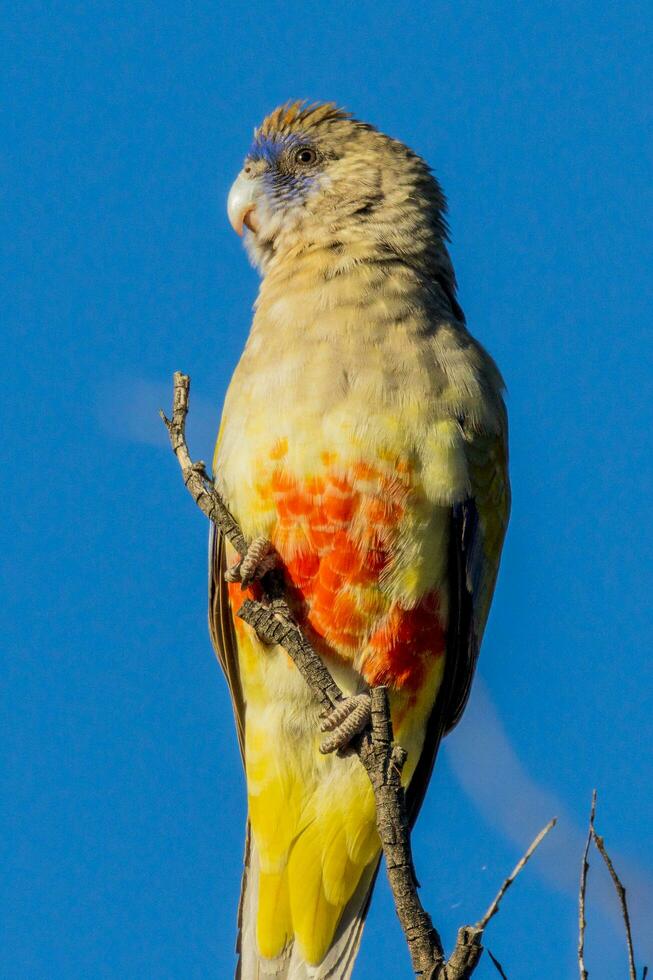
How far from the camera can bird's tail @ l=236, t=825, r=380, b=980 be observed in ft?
20.9

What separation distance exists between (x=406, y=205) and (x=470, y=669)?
8.62ft

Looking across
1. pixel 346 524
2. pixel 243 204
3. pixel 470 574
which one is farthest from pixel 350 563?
pixel 243 204

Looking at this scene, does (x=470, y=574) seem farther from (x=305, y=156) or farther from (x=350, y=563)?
(x=305, y=156)

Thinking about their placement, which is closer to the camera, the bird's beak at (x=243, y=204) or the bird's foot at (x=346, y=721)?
the bird's foot at (x=346, y=721)

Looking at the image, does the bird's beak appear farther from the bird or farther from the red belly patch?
the red belly patch

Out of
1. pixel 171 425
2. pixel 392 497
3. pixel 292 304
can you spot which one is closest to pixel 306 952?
pixel 392 497

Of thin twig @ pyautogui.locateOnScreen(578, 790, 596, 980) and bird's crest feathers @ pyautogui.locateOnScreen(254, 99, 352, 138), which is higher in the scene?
bird's crest feathers @ pyautogui.locateOnScreen(254, 99, 352, 138)

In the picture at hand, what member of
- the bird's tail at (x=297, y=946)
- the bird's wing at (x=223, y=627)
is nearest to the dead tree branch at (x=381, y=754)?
the bird's wing at (x=223, y=627)

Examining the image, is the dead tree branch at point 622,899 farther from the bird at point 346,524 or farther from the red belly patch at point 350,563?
the red belly patch at point 350,563

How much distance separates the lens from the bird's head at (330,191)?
6.95 meters

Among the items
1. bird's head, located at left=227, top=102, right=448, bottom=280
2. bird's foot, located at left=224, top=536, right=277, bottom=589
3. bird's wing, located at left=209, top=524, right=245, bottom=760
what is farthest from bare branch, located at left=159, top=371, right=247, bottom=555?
bird's head, located at left=227, top=102, right=448, bottom=280

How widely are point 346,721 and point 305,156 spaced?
3700mm

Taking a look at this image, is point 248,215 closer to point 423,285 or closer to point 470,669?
point 423,285

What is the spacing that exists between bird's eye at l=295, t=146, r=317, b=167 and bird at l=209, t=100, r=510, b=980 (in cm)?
33
